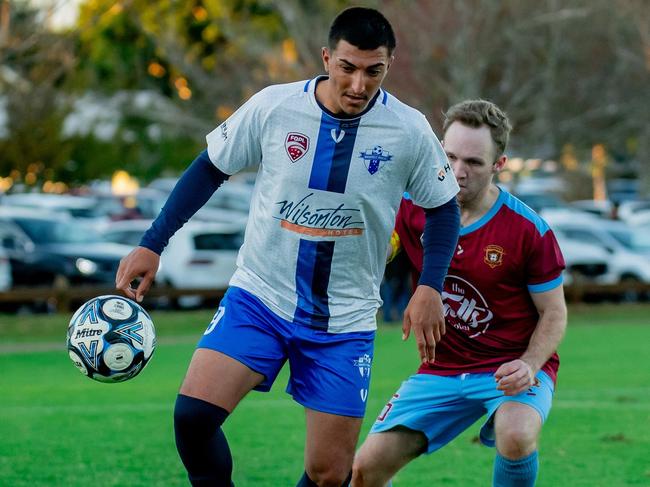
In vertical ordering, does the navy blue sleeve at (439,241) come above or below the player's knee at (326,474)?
above

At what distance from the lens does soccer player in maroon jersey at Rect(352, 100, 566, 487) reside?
236 inches

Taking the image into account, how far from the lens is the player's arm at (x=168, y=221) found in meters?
5.56

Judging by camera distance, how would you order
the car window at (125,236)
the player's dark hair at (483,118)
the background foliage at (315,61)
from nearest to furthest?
the player's dark hair at (483,118) < the car window at (125,236) < the background foliage at (315,61)

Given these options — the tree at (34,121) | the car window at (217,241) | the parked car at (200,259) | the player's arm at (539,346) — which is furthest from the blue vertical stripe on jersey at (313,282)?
the tree at (34,121)

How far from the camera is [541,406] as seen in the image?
5879mm

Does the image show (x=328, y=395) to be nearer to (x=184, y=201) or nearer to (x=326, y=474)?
(x=326, y=474)

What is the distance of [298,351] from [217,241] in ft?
63.2

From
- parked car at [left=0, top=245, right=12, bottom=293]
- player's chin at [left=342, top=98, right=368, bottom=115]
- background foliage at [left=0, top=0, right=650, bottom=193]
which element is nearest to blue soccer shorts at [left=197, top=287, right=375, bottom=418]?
player's chin at [left=342, top=98, right=368, bottom=115]

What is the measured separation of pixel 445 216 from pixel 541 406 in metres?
0.97

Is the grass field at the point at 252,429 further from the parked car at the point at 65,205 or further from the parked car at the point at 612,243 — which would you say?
the parked car at the point at 65,205

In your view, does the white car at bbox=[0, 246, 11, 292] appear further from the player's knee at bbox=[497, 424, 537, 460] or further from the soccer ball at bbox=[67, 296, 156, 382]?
the player's knee at bbox=[497, 424, 537, 460]

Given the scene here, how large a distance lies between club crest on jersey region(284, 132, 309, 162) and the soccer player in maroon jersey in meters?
0.78

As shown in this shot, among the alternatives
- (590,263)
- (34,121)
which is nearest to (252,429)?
(590,263)

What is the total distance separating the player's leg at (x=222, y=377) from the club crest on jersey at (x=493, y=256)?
104 centimetres
